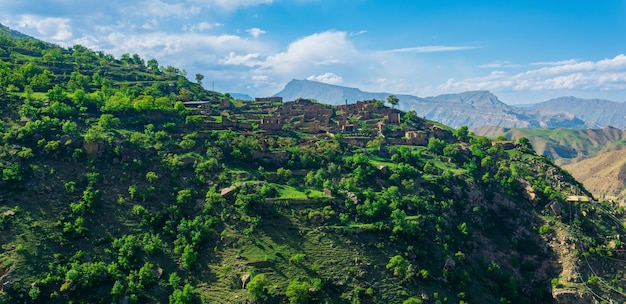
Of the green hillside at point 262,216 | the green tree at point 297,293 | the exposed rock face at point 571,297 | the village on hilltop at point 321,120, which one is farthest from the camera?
the village on hilltop at point 321,120

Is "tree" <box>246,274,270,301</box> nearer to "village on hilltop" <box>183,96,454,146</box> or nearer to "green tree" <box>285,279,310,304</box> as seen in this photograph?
"green tree" <box>285,279,310,304</box>

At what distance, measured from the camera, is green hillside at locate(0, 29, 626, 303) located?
49062 mm

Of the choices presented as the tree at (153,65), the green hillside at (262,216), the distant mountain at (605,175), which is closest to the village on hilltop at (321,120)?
the green hillside at (262,216)

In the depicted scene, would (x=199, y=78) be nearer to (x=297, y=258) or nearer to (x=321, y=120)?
(x=321, y=120)

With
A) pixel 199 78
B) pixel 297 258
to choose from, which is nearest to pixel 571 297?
pixel 297 258

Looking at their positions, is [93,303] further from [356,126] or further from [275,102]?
[275,102]

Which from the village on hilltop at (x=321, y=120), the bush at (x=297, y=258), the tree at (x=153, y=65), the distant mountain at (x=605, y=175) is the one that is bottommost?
the distant mountain at (x=605, y=175)

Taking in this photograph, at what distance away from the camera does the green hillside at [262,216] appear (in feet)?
161

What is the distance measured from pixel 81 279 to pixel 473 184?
59.8 metres

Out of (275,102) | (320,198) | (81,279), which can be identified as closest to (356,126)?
(275,102)

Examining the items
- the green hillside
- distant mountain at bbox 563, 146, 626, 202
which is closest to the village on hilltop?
the green hillside

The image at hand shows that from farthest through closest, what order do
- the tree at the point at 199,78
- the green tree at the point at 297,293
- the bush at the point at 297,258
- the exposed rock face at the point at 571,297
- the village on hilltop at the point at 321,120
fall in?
the tree at the point at 199,78 < the village on hilltop at the point at 321,120 < the exposed rock face at the point at 571,297 < the bush at the point at 297,258 < the green tree at the point at 297,293

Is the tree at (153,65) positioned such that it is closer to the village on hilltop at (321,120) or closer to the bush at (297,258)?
the village on hilltop at (321,120)

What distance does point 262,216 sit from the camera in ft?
189
